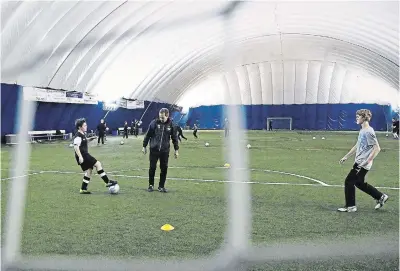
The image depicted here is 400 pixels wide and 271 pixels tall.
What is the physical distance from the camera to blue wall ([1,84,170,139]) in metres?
29.9

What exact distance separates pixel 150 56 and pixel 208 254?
3545 cm

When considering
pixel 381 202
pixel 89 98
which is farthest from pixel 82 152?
pixel 89 98

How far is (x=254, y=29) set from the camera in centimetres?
4038

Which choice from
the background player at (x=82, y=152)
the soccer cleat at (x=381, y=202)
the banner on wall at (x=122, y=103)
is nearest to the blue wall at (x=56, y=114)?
the banner on wall at (x=122, y=103)

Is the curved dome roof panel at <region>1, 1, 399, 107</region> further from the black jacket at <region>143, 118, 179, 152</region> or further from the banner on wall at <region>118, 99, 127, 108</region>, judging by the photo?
the black jacket at <region>143, 118, 179, 152</region>

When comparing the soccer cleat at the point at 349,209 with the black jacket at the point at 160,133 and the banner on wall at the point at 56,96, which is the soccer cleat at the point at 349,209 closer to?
the black jacket at the point at 160,133

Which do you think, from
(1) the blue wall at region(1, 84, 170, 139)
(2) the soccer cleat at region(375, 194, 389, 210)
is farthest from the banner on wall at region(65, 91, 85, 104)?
(2) the soccer cleat at region(375, 194, 389, 210)

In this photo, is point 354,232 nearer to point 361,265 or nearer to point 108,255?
point 361,265

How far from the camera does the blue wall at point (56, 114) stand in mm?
29938

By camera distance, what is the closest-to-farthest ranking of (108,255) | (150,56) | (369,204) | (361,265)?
(361,265)
(108,255)
(369,204)
(150,56)

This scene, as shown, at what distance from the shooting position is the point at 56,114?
37500mm

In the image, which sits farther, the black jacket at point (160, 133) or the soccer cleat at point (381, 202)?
the black jacket at point (160, 133)

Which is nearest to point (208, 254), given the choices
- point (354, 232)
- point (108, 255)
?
point (108, 255)

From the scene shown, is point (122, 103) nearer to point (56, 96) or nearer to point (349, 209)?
point (56, 96)
